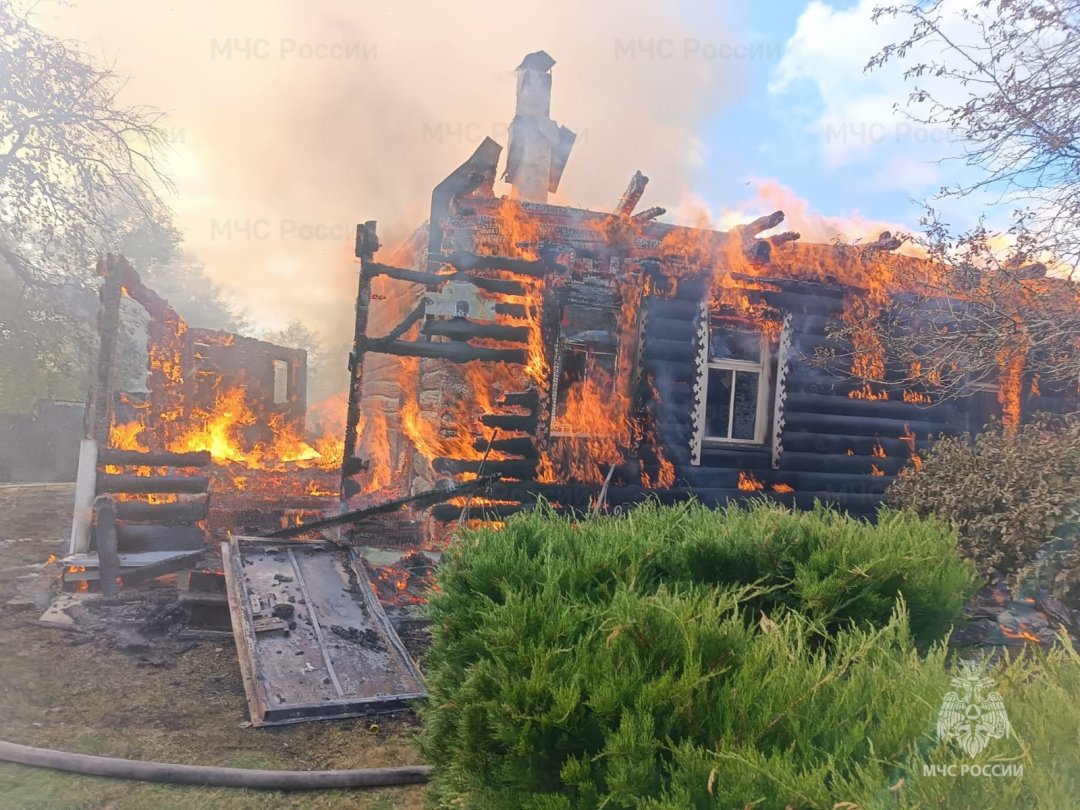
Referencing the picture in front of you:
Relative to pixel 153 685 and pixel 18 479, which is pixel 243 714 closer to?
pixel 153 685

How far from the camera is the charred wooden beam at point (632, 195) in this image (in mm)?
9023

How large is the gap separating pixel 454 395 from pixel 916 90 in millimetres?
6424

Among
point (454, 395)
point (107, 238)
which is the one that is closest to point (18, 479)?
point (107, 238)

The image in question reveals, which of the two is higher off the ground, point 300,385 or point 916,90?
point 916,90

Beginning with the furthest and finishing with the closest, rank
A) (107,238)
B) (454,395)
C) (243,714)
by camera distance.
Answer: (107,238) → (454,395) → (243,714)

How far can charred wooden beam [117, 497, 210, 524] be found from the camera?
352 inches

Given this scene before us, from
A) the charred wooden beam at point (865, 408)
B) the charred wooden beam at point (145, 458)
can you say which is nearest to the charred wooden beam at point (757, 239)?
the charred wooden beam at point (865, 408)

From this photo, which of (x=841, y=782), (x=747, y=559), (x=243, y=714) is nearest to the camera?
(x=841, y=782)

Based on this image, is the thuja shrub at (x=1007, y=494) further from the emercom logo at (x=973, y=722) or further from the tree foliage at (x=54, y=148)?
the tree foliage at (x=54, y=148)

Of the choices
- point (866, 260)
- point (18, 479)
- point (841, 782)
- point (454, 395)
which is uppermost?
point (866, 260)

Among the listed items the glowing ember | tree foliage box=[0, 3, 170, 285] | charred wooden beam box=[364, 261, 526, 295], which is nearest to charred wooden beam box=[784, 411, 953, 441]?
the glowing ember

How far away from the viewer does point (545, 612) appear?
2789 mm

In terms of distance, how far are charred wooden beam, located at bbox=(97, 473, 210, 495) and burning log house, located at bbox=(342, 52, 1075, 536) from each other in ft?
7.67

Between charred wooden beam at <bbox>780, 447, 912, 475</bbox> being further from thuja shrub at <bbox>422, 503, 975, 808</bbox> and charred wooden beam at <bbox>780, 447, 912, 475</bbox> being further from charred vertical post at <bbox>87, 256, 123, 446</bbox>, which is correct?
charred vertical post at <bbox>87, 256, 123, 446</bbox>
